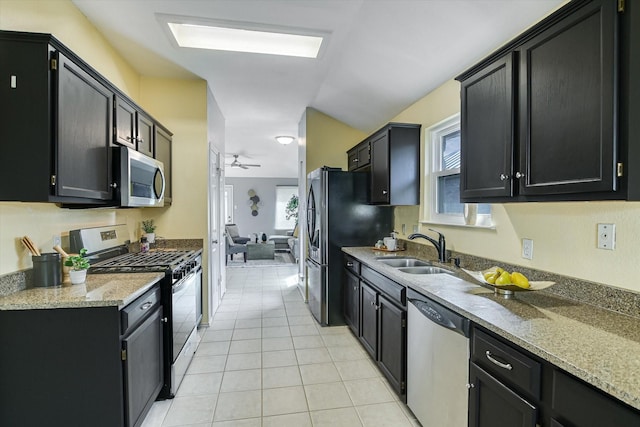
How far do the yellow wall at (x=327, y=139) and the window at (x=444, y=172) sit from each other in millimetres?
1759

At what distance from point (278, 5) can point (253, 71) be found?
115 centimetres

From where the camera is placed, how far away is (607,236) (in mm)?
1454

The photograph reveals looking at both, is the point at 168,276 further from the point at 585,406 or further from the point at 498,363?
the point at 585,406

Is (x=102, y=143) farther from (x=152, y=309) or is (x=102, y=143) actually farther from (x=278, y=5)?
(x=278, y=5)

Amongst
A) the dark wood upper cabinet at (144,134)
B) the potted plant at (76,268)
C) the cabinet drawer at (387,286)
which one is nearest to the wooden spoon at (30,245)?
the potted plant at (76,268)

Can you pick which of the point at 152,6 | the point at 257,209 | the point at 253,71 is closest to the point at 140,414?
the point at 152,6

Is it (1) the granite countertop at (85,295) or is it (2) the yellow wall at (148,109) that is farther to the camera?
(2) the yellow wall at (148,109)

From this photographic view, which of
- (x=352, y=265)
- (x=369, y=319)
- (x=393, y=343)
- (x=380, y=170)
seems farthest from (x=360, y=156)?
(x=393, y=343)

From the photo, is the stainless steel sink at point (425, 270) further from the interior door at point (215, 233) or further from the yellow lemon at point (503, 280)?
the interior door at point (215, 233)

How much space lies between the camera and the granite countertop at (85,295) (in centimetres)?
157

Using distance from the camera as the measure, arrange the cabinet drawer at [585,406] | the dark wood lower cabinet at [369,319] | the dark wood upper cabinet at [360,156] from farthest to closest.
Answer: the dark wood upper cabinet at [360,156] → the dark wood lower cabinet at [369,319] → the cabinet drawer at [585,406]

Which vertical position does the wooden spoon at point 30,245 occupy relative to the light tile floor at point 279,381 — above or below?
above

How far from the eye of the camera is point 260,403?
7.33 feet

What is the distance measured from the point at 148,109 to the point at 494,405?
4001mm
